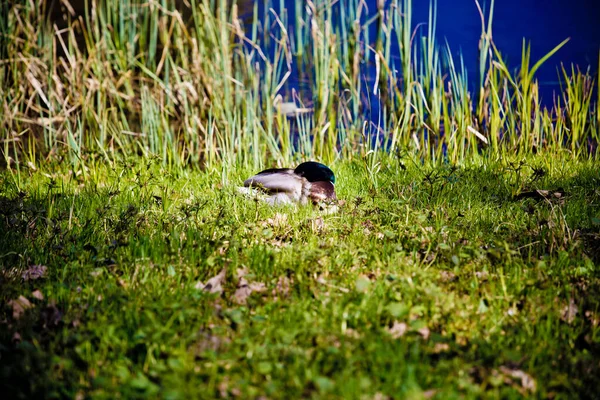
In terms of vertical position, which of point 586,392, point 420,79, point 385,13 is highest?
point 385,13

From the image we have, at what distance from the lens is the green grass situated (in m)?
1.58

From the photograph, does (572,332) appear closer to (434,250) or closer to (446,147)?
(434,250)

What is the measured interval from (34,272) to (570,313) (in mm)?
2250

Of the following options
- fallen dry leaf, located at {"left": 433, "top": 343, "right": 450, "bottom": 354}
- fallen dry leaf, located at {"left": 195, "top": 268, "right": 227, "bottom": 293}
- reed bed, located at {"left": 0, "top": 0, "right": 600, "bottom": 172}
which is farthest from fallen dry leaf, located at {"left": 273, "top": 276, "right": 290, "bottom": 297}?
reed bed, located at {"left": 0, "top": 0, "right": 600, "bottom": 172}

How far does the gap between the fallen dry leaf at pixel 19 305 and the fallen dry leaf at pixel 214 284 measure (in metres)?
0.65

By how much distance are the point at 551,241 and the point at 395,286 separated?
0.88 metres

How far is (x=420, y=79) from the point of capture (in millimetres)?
4559

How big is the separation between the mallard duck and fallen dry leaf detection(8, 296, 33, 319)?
1.50m

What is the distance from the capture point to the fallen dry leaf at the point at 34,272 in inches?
88.4

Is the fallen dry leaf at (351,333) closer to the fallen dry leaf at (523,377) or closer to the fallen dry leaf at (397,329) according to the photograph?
the fallen dry leaf at (397,329)

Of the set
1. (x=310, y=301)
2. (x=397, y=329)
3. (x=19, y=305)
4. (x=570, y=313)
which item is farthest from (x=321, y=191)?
(x=19, y=305)

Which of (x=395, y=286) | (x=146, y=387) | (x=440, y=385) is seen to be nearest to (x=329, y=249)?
(x=395, y=286)

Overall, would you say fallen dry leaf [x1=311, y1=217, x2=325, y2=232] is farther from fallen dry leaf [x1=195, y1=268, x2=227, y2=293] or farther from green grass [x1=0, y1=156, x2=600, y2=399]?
fallen dry leaf [x1=195, y1=268, x2=227, y2=293]

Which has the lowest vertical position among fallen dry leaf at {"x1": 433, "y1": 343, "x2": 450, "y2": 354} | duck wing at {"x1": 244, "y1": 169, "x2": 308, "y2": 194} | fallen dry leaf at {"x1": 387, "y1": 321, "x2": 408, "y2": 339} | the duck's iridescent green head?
fallen dry leaf at {"x1": 433, "y1": 343, "x2": 450, "y2": 354}
